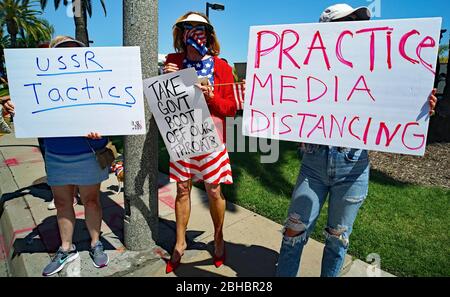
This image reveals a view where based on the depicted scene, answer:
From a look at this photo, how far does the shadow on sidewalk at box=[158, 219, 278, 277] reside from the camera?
2.62 m

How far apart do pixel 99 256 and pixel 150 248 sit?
450 mm

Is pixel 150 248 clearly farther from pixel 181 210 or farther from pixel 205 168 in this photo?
pixel 205 168

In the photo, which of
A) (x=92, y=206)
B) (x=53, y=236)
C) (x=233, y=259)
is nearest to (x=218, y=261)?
(x=233, y=259)

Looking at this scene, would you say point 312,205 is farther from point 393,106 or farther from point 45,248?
point 45,248

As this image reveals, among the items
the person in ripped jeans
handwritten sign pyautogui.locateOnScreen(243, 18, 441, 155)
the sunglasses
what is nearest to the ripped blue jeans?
the person in ripped jeans

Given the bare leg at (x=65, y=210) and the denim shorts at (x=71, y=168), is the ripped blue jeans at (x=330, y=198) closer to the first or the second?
the denim shorts at (x=71, y=168)

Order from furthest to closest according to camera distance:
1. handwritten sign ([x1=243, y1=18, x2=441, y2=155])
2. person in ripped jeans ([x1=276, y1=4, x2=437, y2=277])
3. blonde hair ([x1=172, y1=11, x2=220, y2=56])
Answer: blonde hair ([x1=172, y1=11, x2=220, y2=56]), person in ripped jeans ([x1=276, y1=4, x2=437, y2=277]), handwritten sign ([x1=243, y1=18, x2=441, y2=155])

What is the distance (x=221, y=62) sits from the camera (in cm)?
231

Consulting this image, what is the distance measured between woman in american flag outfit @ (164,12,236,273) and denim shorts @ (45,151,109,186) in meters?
0.63

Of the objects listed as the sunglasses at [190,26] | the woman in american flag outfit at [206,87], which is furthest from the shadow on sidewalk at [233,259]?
the sunglasses at [190,26]

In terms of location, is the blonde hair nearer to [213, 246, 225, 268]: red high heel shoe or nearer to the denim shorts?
the denim shorts

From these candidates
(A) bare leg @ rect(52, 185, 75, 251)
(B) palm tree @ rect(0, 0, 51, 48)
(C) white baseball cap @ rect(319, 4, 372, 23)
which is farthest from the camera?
(B) palm tree @ rect(0, 0, 51, 48)

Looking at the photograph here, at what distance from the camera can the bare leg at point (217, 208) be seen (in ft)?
8.04

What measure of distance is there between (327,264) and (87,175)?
186cm
